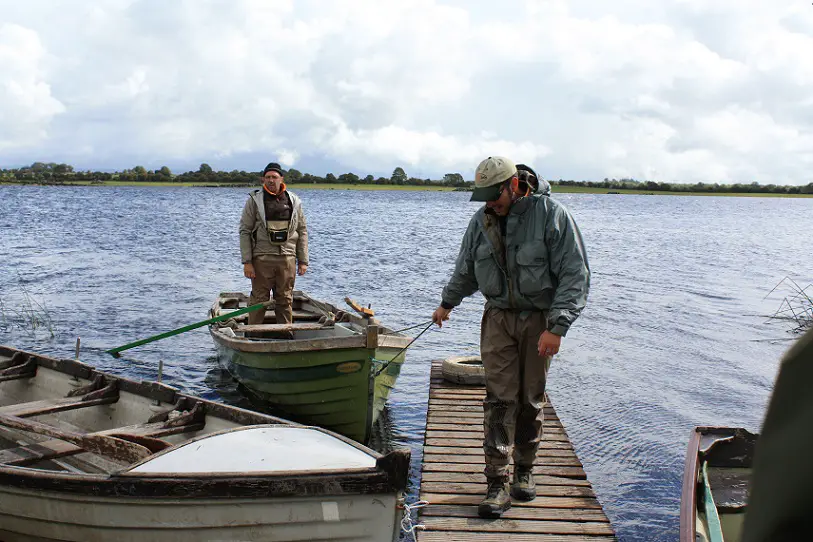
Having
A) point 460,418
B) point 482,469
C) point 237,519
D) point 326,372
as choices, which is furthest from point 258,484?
point 326,372

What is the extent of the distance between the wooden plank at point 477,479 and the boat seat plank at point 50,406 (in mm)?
3742

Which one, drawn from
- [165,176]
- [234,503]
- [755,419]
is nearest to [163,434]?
[234,503]

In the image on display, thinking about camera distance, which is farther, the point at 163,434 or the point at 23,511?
the point at 163,434

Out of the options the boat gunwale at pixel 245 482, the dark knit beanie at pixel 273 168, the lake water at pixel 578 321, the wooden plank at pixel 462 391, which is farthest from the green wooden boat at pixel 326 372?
the boat gunwale at pixel 245 482

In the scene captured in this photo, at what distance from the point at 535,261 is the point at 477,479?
90.5 inches

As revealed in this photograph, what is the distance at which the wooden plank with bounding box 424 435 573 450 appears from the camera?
743 cm

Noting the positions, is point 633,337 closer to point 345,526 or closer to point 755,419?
point 755,419

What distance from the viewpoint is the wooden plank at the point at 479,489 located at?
20.5ft

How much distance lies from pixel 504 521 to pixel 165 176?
151m

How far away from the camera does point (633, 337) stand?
1872 cm

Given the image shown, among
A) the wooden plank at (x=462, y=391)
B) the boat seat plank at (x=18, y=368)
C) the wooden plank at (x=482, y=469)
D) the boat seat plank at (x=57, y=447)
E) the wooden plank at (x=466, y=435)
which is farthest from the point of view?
the wooden plank at (x=462, y=391)

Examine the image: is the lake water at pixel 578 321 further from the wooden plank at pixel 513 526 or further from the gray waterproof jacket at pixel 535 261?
the gray waterproof jacket at pixel 535 261

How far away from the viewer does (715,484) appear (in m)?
6.41

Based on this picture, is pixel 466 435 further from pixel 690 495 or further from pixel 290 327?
pixel 290 327
